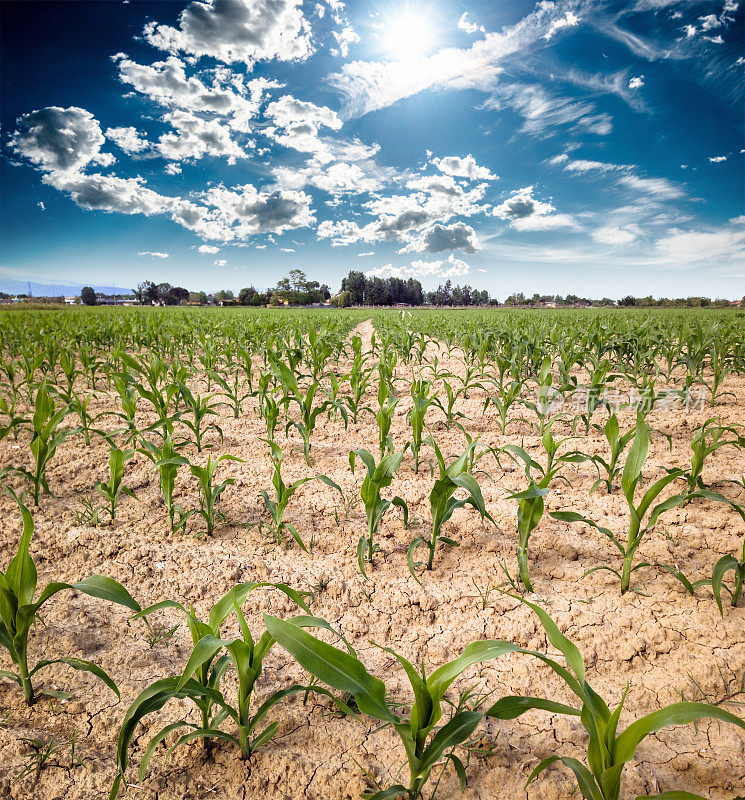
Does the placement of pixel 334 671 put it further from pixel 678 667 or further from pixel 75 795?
pixel 678 667

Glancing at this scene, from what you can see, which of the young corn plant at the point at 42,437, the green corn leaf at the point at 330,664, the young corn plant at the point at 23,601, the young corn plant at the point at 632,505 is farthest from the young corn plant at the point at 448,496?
the young corn plant at the point at 42,437

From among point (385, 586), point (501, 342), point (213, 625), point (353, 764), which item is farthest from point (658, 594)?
point (501, 342)

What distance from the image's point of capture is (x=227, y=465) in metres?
3.46

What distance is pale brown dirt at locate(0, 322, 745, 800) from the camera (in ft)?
3.96

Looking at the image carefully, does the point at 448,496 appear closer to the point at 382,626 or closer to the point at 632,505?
the point at 382,626

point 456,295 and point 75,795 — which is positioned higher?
point 456,295

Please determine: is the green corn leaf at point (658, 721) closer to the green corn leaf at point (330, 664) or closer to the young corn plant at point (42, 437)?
the green corn leaf at point (330, 664)

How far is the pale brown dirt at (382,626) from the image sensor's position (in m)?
1.21

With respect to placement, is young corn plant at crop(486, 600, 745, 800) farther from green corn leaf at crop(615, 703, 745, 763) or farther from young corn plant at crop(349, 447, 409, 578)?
young corn plant at crop(349, 447, 409, 578)

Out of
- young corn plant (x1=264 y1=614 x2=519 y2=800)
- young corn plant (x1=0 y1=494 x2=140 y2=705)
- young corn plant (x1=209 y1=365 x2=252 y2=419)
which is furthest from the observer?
young corn plant (x1=209 y1=365 x2=252 y2=419)

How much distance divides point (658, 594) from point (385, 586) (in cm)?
139

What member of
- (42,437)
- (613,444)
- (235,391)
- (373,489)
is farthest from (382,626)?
(235,391)

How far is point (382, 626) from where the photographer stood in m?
1.82

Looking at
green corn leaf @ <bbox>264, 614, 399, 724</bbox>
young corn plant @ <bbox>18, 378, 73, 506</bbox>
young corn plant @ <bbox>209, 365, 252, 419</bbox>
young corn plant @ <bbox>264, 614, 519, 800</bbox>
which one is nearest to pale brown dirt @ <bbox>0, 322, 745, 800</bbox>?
young corn plant @ <bbox>18, 378, 73, 506</bbox>
